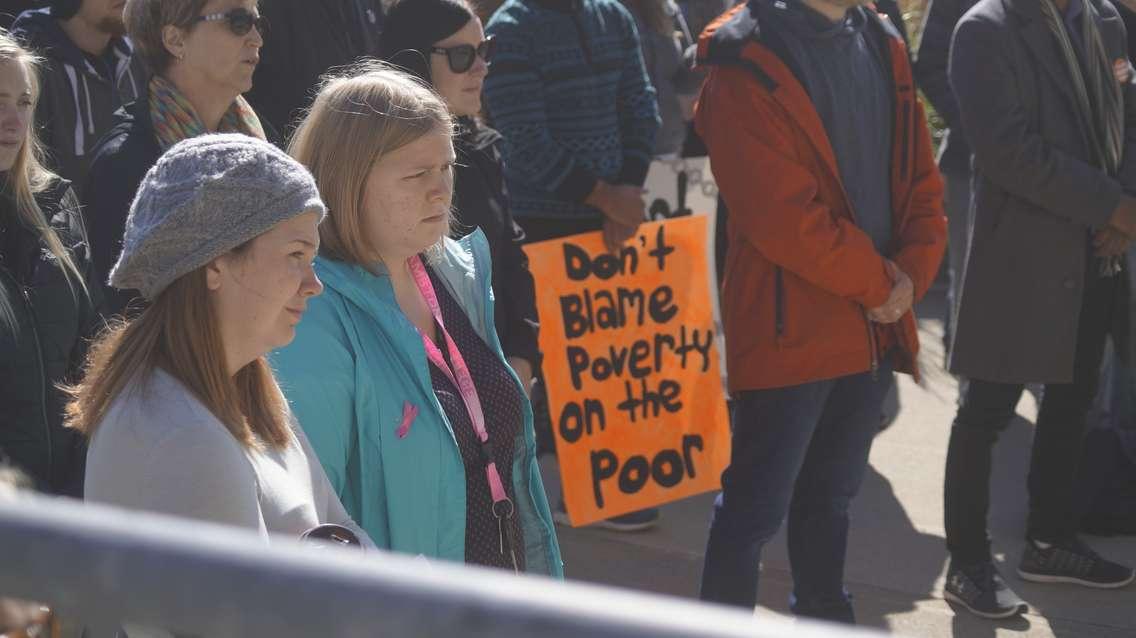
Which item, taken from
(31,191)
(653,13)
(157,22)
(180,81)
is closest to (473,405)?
(31,191)

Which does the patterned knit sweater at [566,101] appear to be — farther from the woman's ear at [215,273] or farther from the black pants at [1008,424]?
the woman's ear at [215,273]

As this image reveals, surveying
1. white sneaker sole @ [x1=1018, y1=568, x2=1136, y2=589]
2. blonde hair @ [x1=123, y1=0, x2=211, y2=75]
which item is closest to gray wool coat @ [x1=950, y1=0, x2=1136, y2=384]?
white sneaker sole @ [x1=1018, y1=568, x2=1136, y2=589]

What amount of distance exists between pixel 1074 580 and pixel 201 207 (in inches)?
139

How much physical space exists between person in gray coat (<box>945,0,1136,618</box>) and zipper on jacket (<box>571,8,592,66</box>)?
1195mm

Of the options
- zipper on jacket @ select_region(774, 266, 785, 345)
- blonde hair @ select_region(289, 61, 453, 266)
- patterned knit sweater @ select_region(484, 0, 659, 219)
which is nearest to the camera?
blonde hair @ select_region(289, 61, 453, 266)

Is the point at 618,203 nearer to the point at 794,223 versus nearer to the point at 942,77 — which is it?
the point at 794,223

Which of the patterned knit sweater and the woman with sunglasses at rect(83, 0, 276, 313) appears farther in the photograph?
the patterned knit sweater

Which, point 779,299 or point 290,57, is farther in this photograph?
point 290,57

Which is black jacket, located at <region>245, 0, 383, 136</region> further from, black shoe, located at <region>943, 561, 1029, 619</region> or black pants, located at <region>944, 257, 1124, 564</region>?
black shoe, located at <region>943, 561, 1029, 619</region>

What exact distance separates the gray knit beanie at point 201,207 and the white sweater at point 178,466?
179 millimetres

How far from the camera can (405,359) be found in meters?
2.55

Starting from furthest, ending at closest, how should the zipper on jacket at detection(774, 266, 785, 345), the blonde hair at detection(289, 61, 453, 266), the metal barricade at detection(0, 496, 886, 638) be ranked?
the zipper on jacket at detection(774, 266, 785, 345) → the blonde hair at detection(289, 61, 453, 266) → the metal barricade at detection(0, 496, 886, 638)

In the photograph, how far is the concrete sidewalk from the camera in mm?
4465

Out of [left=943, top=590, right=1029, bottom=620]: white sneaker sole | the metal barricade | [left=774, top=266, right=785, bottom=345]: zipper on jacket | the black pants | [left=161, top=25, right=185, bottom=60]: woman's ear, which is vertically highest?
the metal barricade
